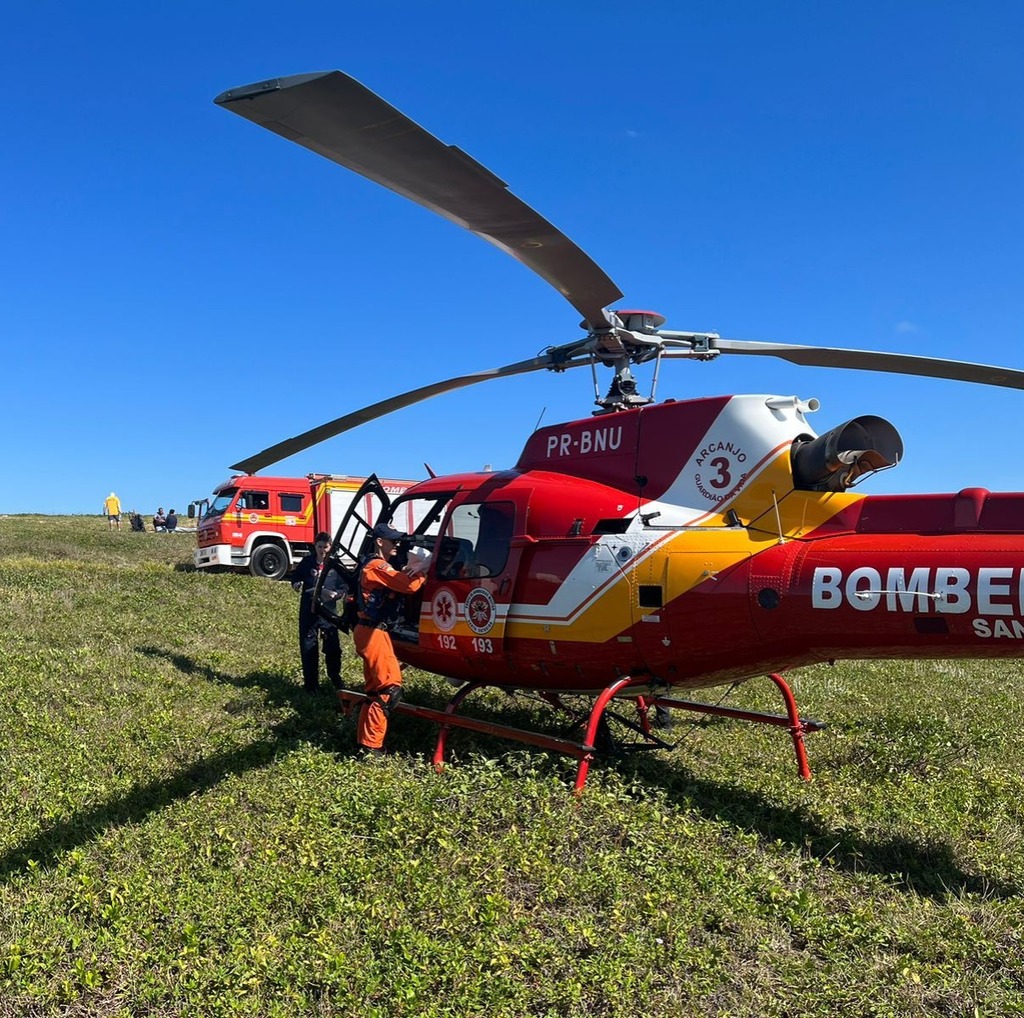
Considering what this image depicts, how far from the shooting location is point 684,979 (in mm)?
3988

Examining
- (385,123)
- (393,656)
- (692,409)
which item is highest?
(385,123)

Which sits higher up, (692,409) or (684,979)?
(692,409)

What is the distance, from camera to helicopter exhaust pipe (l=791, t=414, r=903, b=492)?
570 cm

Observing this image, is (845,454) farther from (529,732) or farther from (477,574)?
(529,732)

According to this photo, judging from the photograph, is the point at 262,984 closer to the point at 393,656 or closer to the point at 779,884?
the point at 779,884

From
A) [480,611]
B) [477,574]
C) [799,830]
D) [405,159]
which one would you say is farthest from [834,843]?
[405,159]

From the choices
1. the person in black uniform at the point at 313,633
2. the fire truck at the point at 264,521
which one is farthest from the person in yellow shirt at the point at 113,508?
the person in black uniform at the point at 313,633

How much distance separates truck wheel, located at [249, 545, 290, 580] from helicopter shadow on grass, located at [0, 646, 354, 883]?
12.2 m

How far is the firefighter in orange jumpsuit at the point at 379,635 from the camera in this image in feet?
22.6

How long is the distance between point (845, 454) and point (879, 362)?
2.50ft

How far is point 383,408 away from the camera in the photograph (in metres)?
7.22

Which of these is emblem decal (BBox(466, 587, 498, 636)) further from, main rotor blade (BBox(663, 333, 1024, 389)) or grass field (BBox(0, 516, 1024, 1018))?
main rotor blade (BBox(663, 333, 1024, 389))

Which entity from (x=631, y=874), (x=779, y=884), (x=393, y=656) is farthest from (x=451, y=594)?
(x=779, y=884)

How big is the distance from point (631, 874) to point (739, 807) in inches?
66.1
